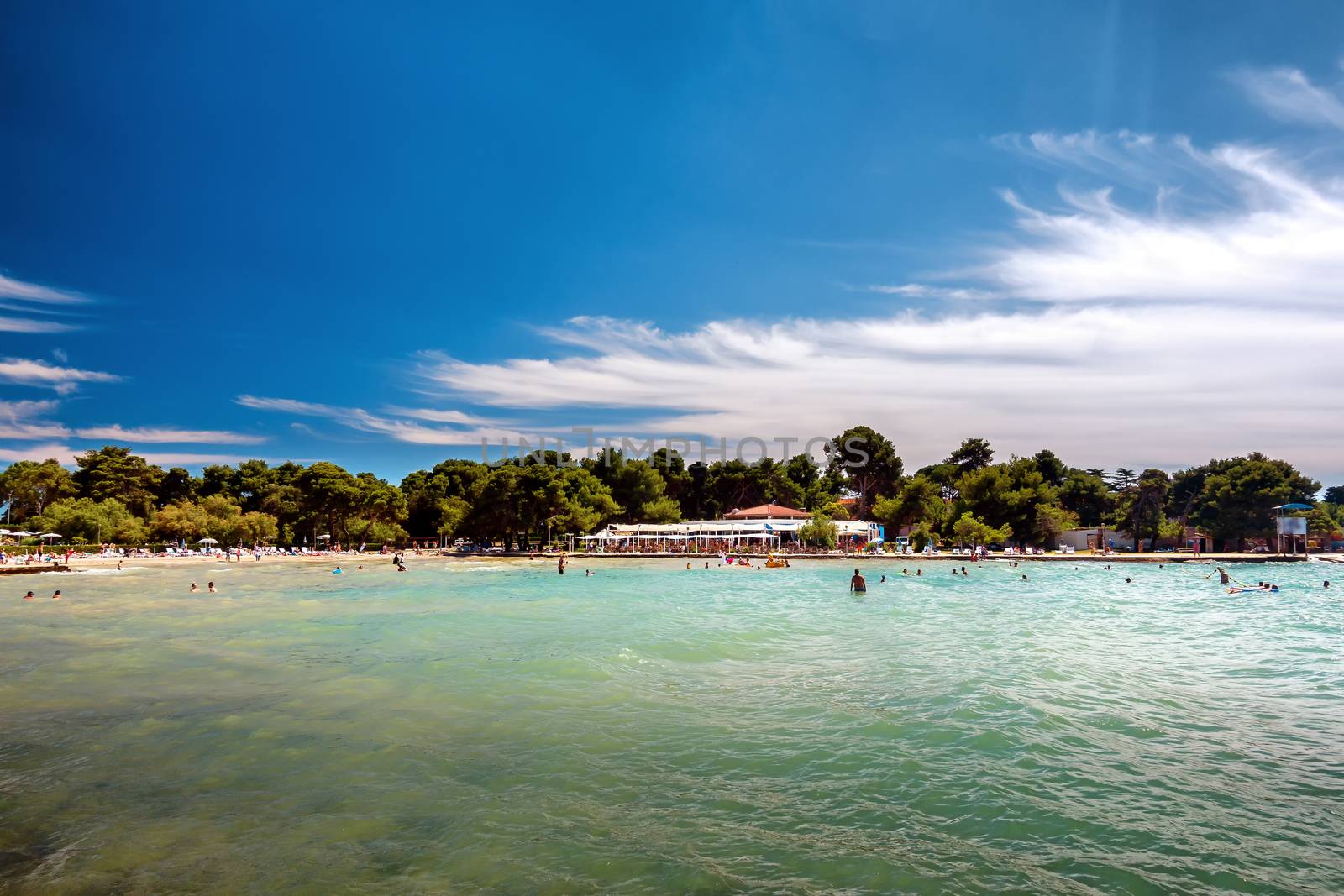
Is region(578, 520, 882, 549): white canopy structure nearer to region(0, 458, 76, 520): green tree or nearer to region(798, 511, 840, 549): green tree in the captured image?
region(798, 511, 840, 549): green tree

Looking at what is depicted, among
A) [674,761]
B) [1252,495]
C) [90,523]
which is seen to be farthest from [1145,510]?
[90,523]

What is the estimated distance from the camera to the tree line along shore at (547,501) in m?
67.9

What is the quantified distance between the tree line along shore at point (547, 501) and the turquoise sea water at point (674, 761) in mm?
49253

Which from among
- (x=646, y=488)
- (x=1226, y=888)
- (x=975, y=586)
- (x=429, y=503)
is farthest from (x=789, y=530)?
(x=1226, y=888)

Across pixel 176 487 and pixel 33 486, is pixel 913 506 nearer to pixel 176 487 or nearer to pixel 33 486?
pixel 176 487

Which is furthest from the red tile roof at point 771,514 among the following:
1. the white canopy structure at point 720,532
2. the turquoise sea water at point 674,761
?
the turquoise sea water at point 674,761

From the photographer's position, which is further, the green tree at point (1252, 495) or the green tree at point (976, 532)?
the green tree at point (1252, 495)

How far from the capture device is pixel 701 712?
37.6 ft

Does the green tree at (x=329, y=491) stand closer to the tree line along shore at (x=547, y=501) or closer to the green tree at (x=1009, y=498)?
the tree line along shore at (x=547, y=501)

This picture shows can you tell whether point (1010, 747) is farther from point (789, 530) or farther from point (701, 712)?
point (789, 530)

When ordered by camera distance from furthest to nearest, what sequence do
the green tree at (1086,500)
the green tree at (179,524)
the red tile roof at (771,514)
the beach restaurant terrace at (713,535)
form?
the green tree at (1086,500) → the red tile roof at (771,514) → the beach restaurant terrace at (713,535) → the green tree at (179,524)

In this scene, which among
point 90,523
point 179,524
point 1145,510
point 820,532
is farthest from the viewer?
point 1145,510

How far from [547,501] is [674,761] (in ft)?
197

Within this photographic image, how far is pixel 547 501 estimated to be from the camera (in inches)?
2672
